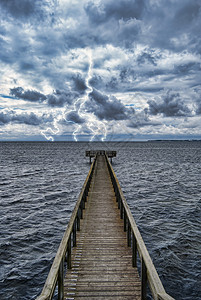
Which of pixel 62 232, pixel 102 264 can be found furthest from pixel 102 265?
pixel 62 232

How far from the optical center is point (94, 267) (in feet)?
19.2

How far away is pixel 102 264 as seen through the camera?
19.6 ft

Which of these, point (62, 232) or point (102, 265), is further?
point (62, 232)

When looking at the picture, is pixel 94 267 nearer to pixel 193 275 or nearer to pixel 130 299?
pixel 130 299

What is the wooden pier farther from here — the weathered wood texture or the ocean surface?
the ocean surface

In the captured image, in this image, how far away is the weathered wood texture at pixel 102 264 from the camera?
488cm

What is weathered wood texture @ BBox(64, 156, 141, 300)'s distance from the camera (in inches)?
192

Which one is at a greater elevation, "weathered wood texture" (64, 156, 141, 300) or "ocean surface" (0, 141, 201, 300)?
"weathered wood texture" (64, 156, 141, 300)

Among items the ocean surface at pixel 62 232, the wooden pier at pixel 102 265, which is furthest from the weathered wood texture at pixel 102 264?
the ocean surface at pixel 62 232

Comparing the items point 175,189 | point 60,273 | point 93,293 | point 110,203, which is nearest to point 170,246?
point 110,203

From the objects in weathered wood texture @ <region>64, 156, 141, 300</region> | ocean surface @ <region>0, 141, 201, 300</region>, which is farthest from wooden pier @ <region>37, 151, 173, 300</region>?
ocean surface @ <region>0, 141, 201, 300</region>

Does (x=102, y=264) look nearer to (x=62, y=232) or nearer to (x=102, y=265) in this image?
(x=102, y=265)

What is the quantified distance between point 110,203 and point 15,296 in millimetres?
5986

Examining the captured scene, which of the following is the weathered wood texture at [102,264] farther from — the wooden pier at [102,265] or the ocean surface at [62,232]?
the ocean surface at [62,232]
